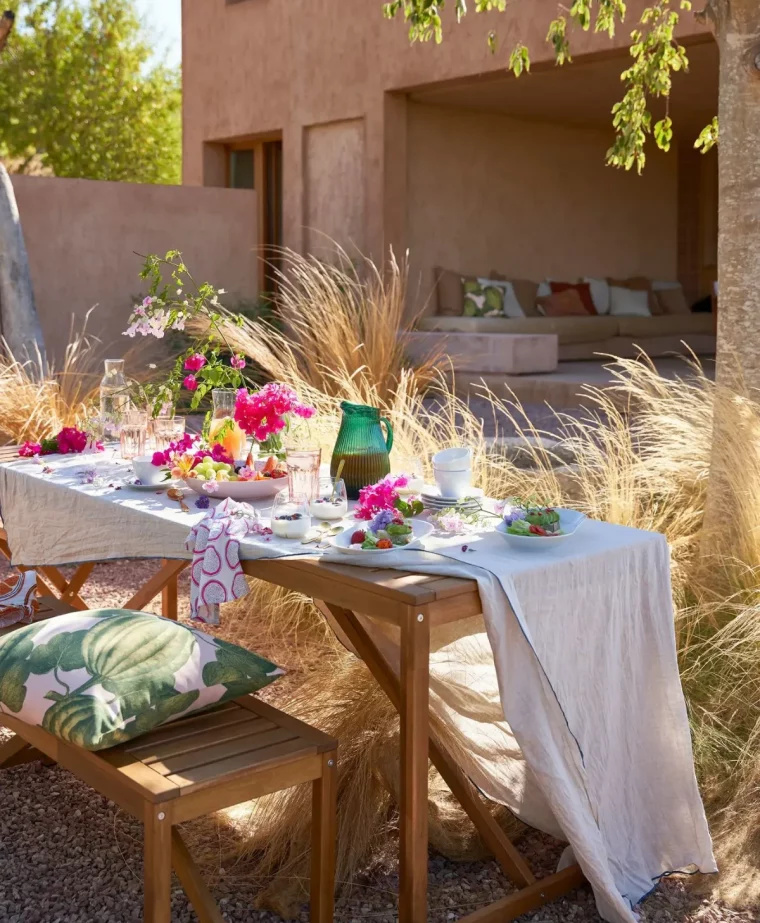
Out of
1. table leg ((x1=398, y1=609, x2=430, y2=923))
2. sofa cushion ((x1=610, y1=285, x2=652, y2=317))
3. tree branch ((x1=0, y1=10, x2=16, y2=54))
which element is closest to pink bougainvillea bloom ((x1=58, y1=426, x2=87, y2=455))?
table leg ((x1=398, y1=609, x2=430, y2=923))

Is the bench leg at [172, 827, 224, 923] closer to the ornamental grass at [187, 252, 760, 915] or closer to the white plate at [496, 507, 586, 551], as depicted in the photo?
the ornamental grass at [187, 252, 760, 915]

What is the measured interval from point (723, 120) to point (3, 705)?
2706 millimetres

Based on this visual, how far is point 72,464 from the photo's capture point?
10.4 ft

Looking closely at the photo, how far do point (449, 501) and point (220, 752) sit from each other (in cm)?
82

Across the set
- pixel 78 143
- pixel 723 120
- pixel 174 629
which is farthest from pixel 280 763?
pixel 78 143

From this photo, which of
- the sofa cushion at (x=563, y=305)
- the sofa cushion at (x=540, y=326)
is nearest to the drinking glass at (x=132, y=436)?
the sofa cushion at (x=540, y=326)

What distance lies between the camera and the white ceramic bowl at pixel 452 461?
101 inches

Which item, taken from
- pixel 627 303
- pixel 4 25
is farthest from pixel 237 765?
pixel 627 303

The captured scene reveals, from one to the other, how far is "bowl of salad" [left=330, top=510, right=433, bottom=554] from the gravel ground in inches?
30.4

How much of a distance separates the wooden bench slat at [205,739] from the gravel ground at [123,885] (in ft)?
1.51

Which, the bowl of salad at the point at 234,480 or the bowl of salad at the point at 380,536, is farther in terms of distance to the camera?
the bowl of salad at the point at 234,480

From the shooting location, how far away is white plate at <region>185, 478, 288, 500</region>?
8.68 ft

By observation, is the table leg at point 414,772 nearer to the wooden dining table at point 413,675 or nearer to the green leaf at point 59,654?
the wooden dining table at point 413,675

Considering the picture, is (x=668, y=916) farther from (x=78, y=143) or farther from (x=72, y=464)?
(x=78, y=143)
